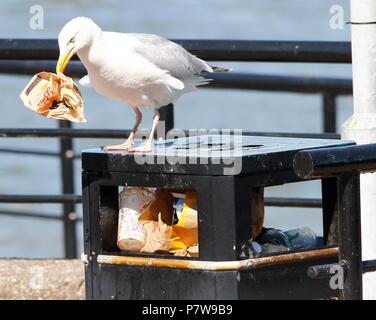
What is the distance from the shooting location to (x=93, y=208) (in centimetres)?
356

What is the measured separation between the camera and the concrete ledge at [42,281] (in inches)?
221

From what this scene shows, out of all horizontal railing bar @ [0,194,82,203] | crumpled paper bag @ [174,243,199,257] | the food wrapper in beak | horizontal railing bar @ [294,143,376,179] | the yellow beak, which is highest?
the yellow beak

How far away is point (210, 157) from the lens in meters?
3.28

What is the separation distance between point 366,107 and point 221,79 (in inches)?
112

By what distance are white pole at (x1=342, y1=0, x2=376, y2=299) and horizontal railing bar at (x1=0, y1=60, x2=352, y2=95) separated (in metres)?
2.79

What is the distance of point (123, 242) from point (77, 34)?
84 cm

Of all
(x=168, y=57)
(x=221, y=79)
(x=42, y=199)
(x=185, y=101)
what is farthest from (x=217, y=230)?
(x=185, y=101)

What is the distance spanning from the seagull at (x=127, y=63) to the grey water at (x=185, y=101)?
4347 millimetres

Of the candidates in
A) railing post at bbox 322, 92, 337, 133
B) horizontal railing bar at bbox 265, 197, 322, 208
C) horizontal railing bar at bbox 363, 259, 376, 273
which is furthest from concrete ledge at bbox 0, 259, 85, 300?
horizontal railing bar at bbox 363, 259, 376, 273

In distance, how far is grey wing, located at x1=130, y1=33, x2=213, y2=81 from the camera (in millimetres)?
4223

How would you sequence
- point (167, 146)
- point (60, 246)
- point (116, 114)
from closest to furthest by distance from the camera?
point (167, 146)
point (60, 246)
point (116, 114)

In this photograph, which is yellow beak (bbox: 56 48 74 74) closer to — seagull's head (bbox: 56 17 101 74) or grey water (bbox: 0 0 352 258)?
seagull's head (bbox: 56 17 101 74)
